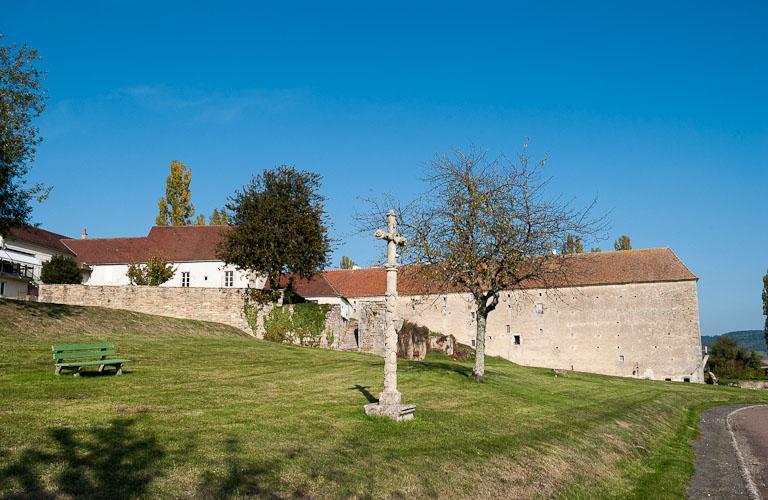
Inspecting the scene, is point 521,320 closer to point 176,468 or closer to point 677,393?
point 677,393

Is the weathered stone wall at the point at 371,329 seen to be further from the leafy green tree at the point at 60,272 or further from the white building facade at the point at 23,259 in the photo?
the white building facade at the point at 23,259

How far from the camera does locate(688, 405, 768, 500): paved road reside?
12070mm

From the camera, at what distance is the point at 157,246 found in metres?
54.8

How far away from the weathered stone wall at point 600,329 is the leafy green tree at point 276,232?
1523 cm

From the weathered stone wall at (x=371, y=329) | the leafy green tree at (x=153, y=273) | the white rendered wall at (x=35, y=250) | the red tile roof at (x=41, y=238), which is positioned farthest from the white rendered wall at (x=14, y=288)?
the weathered stone wall at (x=371, y=329)

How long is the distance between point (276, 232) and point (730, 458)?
28.0 meters

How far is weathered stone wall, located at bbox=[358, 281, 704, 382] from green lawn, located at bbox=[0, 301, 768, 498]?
31.9 metres

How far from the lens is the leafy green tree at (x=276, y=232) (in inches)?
1484

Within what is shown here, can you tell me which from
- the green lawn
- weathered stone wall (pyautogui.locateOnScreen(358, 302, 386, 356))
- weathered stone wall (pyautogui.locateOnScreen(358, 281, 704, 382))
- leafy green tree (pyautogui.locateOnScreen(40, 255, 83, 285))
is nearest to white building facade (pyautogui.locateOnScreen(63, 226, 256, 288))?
leafy green tree (pyautogui.locateOnScreen(40, 255, 83, 285))

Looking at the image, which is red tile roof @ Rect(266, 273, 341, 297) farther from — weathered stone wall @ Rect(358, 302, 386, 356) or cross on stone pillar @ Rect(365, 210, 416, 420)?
cross on stone pillar @ Rect(365, 210, 416, 420)

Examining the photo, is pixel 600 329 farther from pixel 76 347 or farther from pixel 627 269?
pixel 76 347

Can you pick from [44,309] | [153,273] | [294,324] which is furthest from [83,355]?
[153,273]

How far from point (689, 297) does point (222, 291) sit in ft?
129

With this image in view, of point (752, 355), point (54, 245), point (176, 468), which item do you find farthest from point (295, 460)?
point (752, 355)
